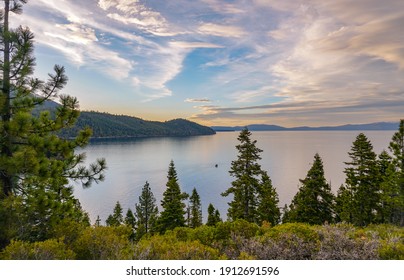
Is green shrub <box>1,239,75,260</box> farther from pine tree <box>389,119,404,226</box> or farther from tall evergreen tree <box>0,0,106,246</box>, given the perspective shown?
pine tree <box>389,119,404,226</box>

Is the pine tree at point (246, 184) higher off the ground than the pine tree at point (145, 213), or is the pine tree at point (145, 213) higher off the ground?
the pine tree at point (246, 184)

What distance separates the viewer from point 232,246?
6918mm

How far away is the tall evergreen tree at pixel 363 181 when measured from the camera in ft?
81.5

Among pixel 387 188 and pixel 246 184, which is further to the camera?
pixel 387 188

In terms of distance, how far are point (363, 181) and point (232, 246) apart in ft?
81.6

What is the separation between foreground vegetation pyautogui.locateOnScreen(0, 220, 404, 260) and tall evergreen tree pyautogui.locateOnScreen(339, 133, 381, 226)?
2092 cm

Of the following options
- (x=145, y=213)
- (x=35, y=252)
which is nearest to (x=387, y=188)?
(x=35, y=252)

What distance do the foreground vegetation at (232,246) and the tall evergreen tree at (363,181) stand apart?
824 inches

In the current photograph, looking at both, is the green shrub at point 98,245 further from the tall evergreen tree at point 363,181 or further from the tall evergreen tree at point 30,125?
the tall evergreen tree at point 363,181

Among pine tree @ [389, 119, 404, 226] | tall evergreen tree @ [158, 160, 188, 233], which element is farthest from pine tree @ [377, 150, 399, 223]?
tall evergreen tree @ [158, 160, 188, 233]

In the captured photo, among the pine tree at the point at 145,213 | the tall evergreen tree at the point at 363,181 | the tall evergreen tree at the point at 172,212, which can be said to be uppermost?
the tall evergreen tree at the point at 363,181

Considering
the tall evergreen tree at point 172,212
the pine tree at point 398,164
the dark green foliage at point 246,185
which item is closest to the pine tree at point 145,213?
the tall evergreen tree at point 172,212

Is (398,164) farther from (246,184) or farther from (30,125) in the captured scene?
(30,125)
